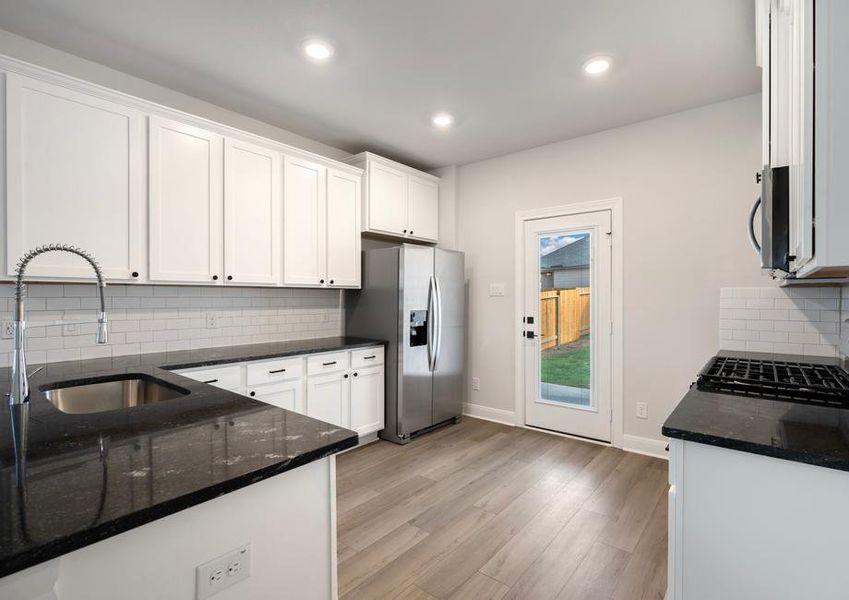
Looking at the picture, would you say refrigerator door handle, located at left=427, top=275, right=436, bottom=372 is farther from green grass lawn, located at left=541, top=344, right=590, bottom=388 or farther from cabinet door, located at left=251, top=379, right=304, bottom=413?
cabinet door, located at left=251, top=379, right=304, bottom=413

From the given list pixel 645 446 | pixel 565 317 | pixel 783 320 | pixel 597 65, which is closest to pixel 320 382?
pixel 565 317

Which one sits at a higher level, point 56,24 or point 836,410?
point 56,24

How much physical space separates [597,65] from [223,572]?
119 inches

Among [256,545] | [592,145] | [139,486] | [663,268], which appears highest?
[592,145]

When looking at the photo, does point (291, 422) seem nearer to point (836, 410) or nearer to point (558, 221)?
point (836, 410)

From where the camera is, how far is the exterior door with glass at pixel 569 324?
3.68m

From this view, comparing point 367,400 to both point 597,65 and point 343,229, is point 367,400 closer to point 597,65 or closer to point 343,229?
point 343,229

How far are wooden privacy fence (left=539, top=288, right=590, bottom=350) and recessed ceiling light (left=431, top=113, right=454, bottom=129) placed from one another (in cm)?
174

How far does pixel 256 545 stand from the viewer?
3.22 feet

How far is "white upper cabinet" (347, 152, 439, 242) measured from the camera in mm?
3898

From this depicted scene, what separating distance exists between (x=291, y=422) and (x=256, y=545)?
1.16 ft

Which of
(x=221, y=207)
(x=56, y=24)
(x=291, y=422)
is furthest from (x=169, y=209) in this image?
(x=291, y=422)

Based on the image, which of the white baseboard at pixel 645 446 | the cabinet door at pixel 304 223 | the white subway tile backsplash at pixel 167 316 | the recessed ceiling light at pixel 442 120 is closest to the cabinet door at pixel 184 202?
A: the white subway tile backsplash at pixel 167 316

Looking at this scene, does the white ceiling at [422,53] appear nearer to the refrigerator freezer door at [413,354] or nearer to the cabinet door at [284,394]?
the refrigerator freezer door at [413,354]
